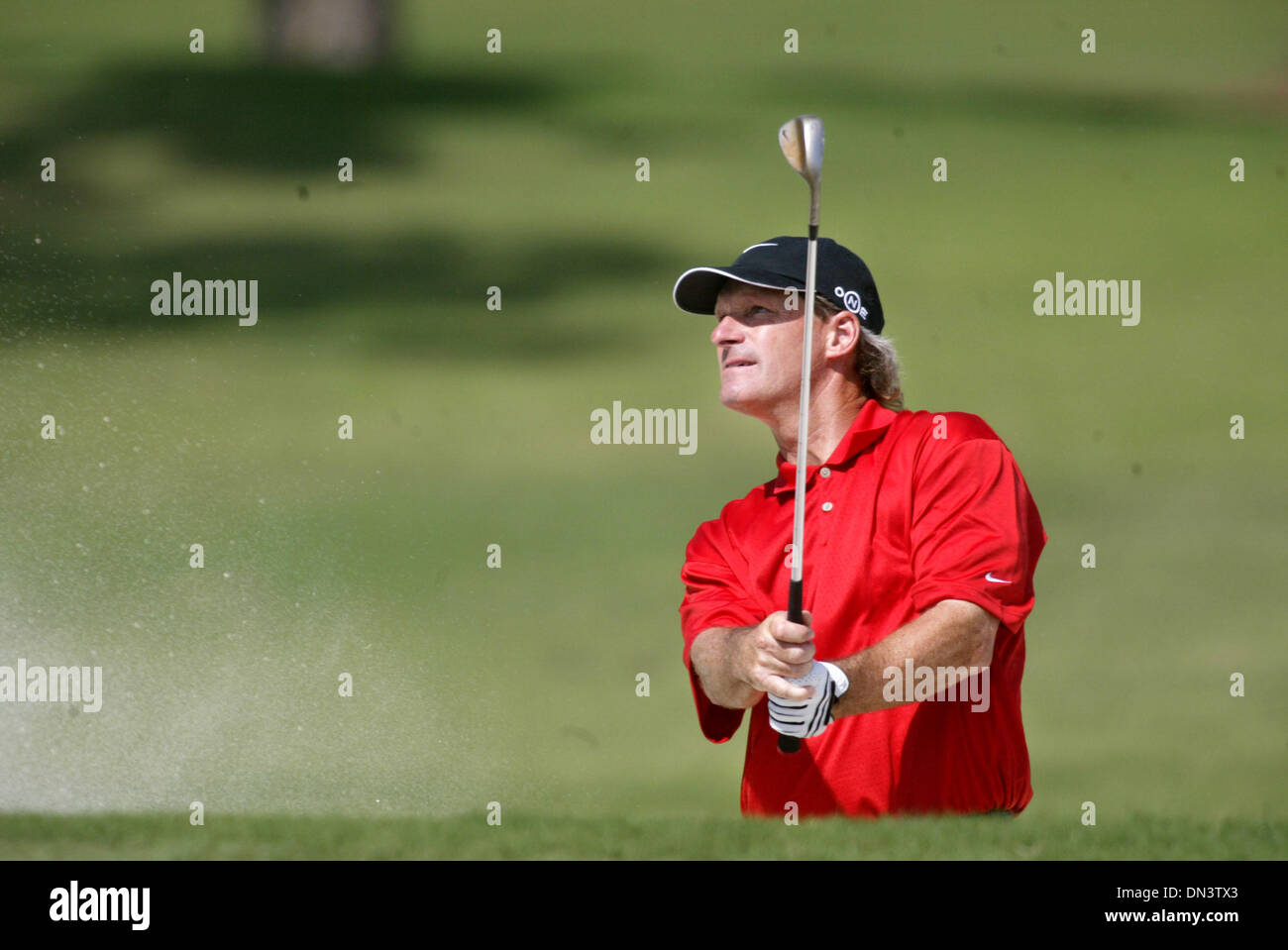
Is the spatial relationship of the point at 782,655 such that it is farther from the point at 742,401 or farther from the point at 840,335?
the point at 840,335

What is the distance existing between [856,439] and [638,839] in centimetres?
106

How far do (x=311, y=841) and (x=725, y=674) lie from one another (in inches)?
41.7

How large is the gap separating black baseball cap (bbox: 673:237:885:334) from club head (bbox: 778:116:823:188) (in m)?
0.27

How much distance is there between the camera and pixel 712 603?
3498mm

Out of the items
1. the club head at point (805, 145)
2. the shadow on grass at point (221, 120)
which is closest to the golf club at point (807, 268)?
the club head at point (805, 145)

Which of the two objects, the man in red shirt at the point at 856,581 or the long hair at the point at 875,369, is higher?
the long hair at the point at 875,369

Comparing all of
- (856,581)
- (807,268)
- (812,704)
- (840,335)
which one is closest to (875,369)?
(840,335)

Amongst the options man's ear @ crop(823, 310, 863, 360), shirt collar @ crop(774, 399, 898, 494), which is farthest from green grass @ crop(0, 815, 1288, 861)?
man's ear @ crop(823, 310, 863, 360)

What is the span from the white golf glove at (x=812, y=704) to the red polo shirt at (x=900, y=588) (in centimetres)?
19

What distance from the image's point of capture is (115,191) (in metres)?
5.52

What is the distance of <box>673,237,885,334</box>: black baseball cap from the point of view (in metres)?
3.53

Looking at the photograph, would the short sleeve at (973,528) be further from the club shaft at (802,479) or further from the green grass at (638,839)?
the green grass at (638,839)

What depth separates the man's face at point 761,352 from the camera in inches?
140

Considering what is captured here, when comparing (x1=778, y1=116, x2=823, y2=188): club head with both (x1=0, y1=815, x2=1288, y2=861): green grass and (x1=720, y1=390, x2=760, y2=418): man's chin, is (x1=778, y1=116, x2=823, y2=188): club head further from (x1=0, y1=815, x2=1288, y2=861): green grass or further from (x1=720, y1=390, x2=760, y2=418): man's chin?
(x1=0, y1=815, x2=1288, y2=861): green grass
